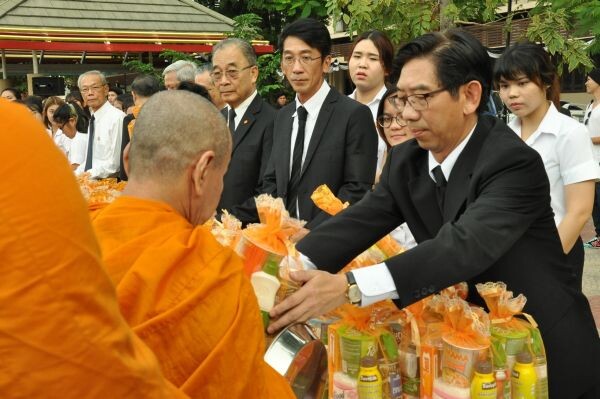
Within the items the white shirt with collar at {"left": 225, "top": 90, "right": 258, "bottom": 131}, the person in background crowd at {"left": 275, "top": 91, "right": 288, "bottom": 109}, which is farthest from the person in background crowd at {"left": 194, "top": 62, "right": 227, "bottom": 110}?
the person in background crowd at {"left": 275, "top": 91, "right": 288, "bottom": 109}

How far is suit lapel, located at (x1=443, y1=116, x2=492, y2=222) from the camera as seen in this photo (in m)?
2.33

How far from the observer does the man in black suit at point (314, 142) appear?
3.89m

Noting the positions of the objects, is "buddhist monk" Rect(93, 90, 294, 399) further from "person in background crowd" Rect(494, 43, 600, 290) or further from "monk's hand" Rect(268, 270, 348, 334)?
"person in background crowd" Rect(494, 43, 600, 290)

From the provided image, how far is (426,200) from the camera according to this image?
2.48 metres

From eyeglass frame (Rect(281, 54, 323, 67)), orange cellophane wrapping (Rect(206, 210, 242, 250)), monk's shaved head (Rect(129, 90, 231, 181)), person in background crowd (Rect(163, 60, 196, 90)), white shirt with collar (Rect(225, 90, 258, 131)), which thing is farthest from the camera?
person in background crowd (Rect(163, 60, 196, 90))

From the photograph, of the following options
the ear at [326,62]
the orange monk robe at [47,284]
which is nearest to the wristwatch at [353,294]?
the orange monk robe at [47,284]

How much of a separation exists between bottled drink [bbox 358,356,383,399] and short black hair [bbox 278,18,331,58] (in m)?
2.57

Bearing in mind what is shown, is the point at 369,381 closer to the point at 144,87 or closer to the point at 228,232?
the point at 228,232

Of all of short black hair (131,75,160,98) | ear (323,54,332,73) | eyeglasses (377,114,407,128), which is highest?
ear (323,54,332,73)

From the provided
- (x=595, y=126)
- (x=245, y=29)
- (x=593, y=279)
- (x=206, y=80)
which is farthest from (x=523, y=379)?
(x=245, y=29)

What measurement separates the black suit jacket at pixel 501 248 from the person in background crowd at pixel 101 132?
4705 mm

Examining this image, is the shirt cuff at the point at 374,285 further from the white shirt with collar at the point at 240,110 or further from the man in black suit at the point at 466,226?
the white shirt with collar at the point at 240,110

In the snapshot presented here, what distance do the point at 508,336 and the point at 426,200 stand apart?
0.61 metres

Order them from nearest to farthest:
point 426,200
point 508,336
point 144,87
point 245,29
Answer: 1. point 508,336
2. point 426,200
3. point 144,87
4. point 245,29
